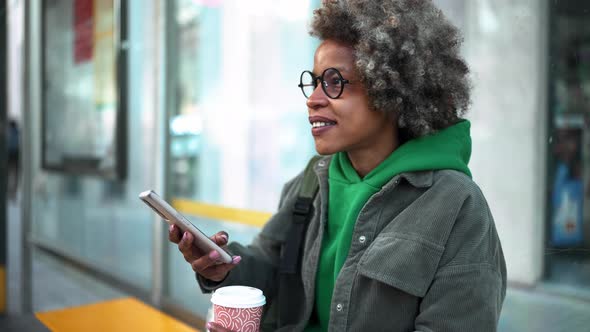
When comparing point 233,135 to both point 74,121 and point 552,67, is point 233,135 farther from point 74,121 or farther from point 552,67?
point 74,121

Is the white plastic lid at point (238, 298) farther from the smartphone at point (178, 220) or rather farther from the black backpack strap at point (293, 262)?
the black backpack strap at point (293, 262)

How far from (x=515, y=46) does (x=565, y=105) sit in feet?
1.11

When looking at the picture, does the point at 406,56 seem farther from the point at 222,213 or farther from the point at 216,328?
the point at 222,213

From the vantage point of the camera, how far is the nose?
4.69ft

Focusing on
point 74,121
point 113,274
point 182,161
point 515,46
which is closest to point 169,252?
point 182,161

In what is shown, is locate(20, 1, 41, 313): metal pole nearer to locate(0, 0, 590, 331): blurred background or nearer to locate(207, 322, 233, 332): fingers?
locate(0, 0, 590, 331): blurred background

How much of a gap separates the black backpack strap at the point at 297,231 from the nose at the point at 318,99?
29cm

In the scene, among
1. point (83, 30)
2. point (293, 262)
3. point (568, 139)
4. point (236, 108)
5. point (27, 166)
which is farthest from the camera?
point (83, 30)

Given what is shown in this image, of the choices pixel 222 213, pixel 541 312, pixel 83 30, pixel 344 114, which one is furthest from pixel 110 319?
pixel 83 30

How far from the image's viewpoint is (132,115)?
473 cm

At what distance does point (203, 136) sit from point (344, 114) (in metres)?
2.73

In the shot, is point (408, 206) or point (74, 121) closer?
point (408, 206)

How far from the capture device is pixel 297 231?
1.63 metres

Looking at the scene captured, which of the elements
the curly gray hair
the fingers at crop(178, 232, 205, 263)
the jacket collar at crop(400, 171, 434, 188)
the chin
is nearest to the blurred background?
the curly gray hair
